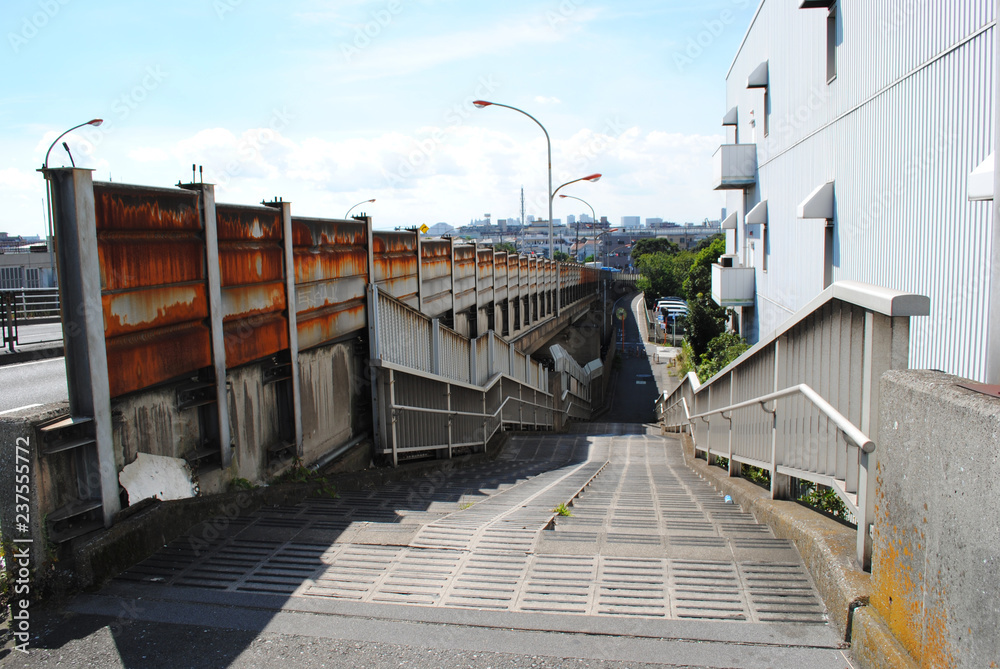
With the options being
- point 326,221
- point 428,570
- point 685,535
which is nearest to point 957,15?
point 685,535

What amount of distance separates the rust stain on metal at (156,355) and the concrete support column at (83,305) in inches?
8.1

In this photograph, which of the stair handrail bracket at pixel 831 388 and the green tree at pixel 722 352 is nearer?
the stair handrail bracket at pixel 831 388

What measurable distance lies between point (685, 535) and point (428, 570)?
1.79 m

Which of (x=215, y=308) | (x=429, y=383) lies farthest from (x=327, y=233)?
(x=429, y=383)

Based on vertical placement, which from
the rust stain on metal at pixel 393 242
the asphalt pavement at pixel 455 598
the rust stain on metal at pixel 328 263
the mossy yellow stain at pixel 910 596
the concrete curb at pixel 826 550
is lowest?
the asphalt pavement at pixel 455 598

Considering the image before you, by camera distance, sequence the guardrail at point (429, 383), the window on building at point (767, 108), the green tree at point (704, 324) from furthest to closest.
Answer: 1. the green tree at point (704, 324)
2. the window on building at point (767, 108)
3. the guardrail at point (429, 383)

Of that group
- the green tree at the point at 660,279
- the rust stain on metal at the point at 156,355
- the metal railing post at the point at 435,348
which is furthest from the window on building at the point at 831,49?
the green tree at the point at 660,279

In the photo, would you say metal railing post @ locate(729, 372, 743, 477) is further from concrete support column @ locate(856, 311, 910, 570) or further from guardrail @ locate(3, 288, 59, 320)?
guardrail @ locate(3, 288, 59, 320)

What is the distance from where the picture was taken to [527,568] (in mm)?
4258

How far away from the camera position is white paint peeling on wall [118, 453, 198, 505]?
483cm

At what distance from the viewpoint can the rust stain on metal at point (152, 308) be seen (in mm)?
4727

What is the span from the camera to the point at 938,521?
2.48 m

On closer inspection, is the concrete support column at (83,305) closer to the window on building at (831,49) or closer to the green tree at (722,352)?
the window on building at (831,49)

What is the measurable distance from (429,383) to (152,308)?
5292mm
